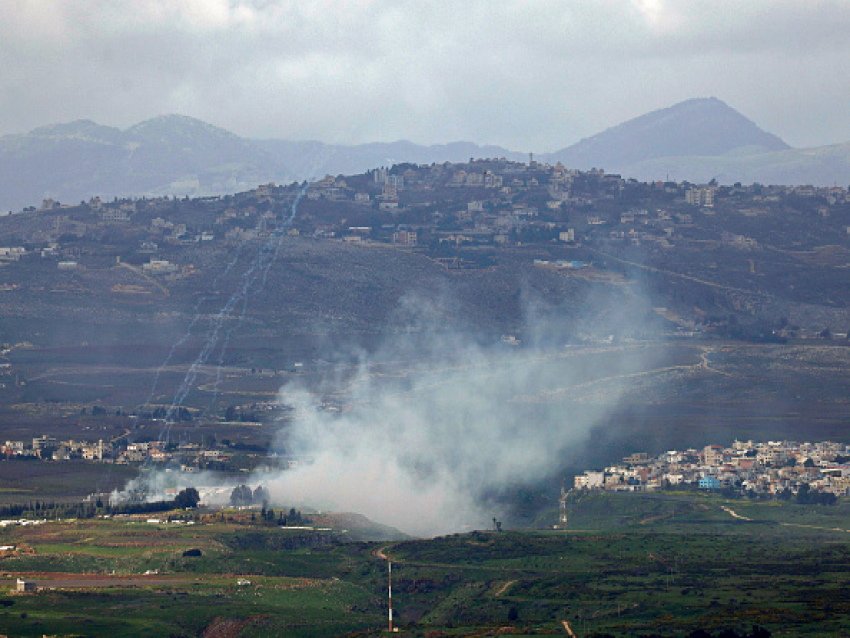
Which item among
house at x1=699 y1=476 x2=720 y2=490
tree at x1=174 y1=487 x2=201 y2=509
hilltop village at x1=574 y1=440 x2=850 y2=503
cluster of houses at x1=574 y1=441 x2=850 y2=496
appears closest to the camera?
tree at x1=174 y1=487 x2=201 y2=509

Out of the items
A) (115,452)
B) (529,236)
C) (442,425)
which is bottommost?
(442,425)

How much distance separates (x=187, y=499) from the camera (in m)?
71.1

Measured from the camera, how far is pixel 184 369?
4751 inches

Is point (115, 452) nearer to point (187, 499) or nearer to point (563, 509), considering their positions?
point (187, 499)

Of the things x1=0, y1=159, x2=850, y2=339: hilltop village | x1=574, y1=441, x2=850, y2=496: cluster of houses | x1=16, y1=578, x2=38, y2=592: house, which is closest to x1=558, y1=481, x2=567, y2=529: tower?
x1=574, y1=441, x2=850, y2=496: cluster of houses

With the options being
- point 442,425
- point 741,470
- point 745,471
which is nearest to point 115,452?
point 442,425

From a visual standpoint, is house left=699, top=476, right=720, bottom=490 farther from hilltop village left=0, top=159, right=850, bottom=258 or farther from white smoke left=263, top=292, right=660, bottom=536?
hilltop village left=0, top=159, right=850, bottom=258

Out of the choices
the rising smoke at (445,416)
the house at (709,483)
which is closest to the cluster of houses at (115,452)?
the rising smoke at (445,416)

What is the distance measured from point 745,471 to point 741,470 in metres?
0.30

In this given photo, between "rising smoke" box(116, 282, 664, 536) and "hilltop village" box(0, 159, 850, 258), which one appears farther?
"hilltop village" box(0, 159, 850, 258)

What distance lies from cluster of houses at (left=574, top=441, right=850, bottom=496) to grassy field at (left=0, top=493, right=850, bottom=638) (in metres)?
11.4

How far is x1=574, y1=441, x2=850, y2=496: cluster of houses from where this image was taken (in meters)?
79.9

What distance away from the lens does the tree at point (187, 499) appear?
70.8m

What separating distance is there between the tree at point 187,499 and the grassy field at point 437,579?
8.91 ft
